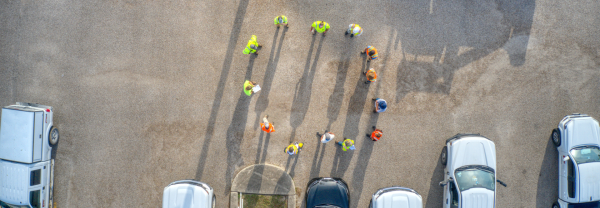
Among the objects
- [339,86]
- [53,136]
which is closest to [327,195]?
[339,86]

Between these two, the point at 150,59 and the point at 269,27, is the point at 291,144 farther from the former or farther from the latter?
the point at 150,59

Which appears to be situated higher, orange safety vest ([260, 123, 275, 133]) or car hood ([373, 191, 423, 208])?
orange safety vest ([260, 123, 275, 133])

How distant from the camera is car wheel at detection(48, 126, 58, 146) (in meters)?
8.38

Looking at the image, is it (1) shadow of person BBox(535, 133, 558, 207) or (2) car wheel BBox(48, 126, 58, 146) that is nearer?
(2) car wheel BBox(48, 126, 58, 146)

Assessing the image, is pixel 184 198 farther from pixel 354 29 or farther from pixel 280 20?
pixel 354 29

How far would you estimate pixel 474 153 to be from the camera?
8031mm

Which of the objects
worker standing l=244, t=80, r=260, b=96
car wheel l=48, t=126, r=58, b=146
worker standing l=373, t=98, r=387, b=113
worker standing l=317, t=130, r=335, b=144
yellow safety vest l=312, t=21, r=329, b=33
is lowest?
car wheel l=48, t=126, r=58, b=146

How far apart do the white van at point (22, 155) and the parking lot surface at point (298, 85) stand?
0.65 m

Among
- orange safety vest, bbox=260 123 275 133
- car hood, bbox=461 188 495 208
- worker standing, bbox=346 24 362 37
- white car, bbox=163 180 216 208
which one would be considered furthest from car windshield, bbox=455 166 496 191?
white car, bbox=163 180 216 208

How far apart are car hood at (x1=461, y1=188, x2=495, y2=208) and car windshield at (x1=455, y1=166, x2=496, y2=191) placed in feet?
0.37

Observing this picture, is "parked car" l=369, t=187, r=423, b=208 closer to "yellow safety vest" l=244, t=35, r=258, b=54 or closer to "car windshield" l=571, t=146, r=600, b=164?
"car windshield" l=571, t=146, r=600, b=164

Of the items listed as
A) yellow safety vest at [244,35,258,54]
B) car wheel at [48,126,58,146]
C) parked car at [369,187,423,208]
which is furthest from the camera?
car wheel at [48,126,58,146]

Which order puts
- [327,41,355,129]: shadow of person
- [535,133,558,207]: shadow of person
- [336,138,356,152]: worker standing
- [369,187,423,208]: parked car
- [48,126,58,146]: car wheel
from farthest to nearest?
[535,133,558,207]: shadow of person
[327,41,355,129]: shadow of person
[48,126,58,146]: car wheel
[369,187,423,208]: parked car
[336,138,356,152]: worker standing

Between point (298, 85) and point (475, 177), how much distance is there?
19.6 feet
